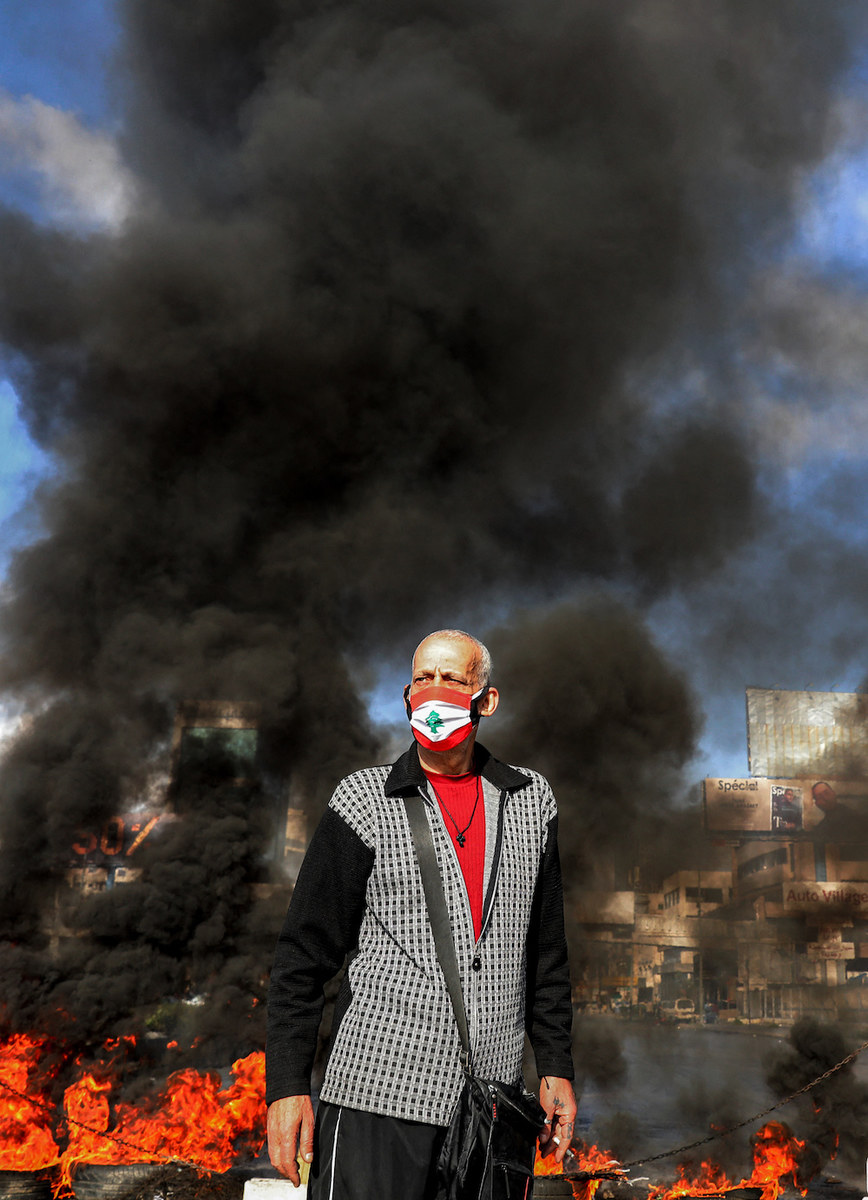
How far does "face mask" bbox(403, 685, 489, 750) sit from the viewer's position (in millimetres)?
1968

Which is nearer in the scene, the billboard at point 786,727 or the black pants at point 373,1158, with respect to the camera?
the black pants at point 373,1158

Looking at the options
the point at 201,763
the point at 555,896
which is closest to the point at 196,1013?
the point at 201,763

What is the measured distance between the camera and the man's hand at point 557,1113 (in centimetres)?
189

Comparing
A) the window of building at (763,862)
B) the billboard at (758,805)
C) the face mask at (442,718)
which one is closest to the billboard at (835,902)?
the face mask at (442,718)

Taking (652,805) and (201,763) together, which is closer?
(201,763)

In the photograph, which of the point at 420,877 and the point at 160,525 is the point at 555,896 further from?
the point at 160,525

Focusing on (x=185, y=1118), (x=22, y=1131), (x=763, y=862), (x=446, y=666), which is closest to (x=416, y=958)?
(x=446, y=666)

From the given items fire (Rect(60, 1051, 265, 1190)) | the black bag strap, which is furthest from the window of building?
the black bag strap

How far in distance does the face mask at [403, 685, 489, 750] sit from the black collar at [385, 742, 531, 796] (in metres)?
0.06

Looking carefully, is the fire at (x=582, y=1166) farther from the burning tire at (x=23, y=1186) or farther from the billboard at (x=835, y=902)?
the billboard at (x=835, y=902)

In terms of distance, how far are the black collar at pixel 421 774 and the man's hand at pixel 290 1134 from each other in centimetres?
65

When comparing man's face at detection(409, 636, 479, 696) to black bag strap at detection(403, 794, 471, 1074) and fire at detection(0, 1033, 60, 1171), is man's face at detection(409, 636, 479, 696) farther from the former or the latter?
fire at detection(0, 1033, 60, 1171)

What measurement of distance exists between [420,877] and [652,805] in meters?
15.8

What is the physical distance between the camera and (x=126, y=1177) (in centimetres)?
778
